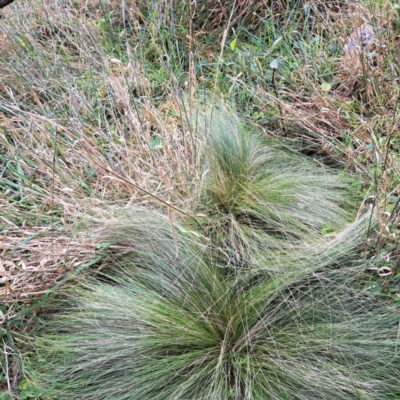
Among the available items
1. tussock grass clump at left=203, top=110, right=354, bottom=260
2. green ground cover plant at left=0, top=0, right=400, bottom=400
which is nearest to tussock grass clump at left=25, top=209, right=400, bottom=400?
green ground cover plant at left=0, top=0, right=400, bottom=400

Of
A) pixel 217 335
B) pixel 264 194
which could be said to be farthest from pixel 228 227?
pixel 217 335

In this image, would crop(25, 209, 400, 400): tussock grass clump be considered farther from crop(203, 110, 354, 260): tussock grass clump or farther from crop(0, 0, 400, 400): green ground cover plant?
crop(203, 110, 354, 260): tussock grass clump

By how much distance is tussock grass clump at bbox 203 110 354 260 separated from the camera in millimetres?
1918

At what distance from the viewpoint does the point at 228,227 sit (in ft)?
6.41

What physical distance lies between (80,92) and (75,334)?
1532 millimetres

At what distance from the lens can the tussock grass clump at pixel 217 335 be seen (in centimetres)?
142

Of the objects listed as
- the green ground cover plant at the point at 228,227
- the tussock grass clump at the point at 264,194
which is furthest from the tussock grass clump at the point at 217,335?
the tussock grass clump at the point at 264,194

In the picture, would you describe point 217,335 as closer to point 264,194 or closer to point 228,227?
point 228,227

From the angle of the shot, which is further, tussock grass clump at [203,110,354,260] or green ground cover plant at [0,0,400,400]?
tussock grass clump at [203,110,354,260]

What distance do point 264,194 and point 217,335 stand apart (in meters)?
0.70

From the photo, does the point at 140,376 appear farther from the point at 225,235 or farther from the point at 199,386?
the point at 225,235

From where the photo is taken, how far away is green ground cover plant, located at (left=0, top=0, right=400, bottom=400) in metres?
1.49

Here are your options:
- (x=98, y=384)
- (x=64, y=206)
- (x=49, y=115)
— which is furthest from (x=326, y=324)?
(x=49, y=115)

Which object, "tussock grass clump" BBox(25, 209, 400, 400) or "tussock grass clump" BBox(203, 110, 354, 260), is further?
"tussock grass clump" BBox(203, 110, 354, 260)
